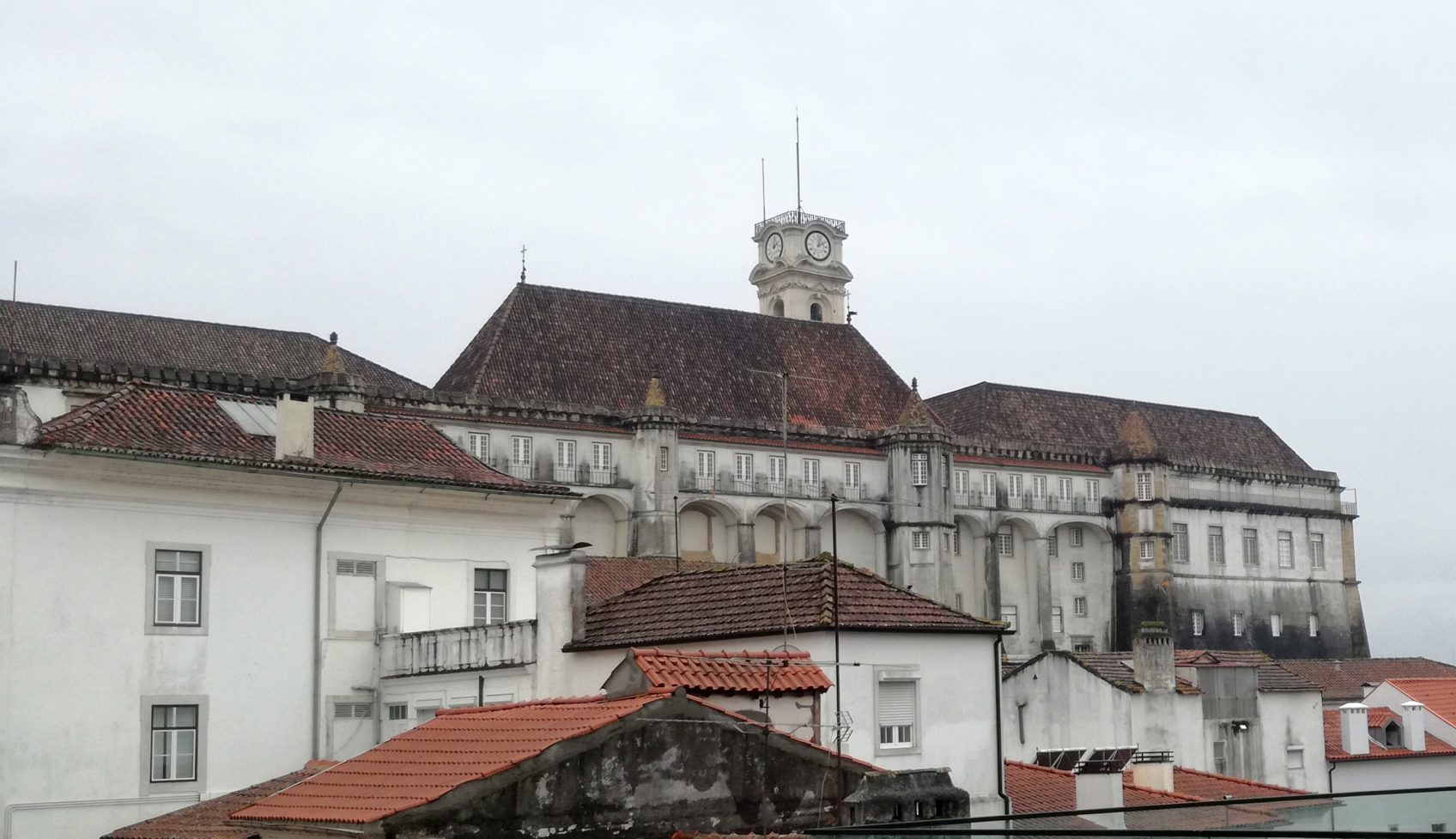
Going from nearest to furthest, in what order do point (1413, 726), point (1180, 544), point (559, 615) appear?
point (559, 615)
point (1413, 726)
point (1180, 544)

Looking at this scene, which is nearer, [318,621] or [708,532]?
[318,621]

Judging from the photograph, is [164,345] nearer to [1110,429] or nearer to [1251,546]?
[1110,429]

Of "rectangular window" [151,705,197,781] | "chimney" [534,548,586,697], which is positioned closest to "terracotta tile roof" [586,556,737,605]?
"rectangular window" [151,705,197,781]

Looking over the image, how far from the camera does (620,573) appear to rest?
51.5 meters

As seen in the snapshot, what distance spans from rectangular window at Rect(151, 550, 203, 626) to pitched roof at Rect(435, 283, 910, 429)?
38.5 metres

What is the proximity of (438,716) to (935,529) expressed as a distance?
58215 millimetres

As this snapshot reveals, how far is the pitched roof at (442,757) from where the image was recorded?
59.9 ft

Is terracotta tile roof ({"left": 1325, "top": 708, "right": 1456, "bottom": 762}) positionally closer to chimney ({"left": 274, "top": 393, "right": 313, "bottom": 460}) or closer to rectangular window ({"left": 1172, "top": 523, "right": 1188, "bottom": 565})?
chimney ({"left": 274, "top": 393, "right": 313, "bottom": 460})

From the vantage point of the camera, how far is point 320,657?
33688mm

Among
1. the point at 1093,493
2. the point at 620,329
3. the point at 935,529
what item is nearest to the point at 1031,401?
the point at 1093,493

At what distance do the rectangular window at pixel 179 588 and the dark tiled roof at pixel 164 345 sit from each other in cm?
3005

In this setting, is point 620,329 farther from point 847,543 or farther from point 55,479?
point 55,479

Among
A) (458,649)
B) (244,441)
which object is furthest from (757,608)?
(244,441)

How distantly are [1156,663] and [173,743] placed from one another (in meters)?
22.7
